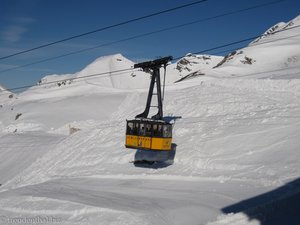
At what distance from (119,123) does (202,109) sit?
738 centimetres

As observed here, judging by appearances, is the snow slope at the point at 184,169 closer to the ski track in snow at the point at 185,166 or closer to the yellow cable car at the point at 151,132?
the ski track in snow at the point at 185,166

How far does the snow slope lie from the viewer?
12266mm

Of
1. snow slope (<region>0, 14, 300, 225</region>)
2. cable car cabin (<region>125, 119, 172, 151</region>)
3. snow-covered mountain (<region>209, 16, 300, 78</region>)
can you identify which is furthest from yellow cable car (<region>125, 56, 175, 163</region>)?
snow-covered mountain (<region>209, 16, 300, 78</region>)

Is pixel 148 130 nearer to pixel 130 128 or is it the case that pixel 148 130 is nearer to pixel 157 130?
pixel 157 130

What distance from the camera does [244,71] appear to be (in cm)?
7994

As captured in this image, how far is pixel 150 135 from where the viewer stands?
19547 millimetres

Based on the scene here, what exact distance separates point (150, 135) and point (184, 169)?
2630 mm

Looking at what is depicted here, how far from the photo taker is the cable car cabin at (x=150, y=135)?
1945 centimetres

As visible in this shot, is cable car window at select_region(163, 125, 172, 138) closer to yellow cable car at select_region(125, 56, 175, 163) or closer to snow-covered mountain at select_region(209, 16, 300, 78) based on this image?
yellow cable car at select_region(125, 56, 175, 163)

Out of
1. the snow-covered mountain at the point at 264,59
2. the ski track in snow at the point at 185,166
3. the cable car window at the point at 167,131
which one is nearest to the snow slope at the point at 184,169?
the ski track in snow at the point at 185,166

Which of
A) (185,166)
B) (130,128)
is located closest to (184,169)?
(185,166)

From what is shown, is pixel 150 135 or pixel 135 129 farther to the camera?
pixel 135 129

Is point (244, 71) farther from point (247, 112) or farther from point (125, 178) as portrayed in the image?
point (125, 178)

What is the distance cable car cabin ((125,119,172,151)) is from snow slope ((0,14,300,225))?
162cm
